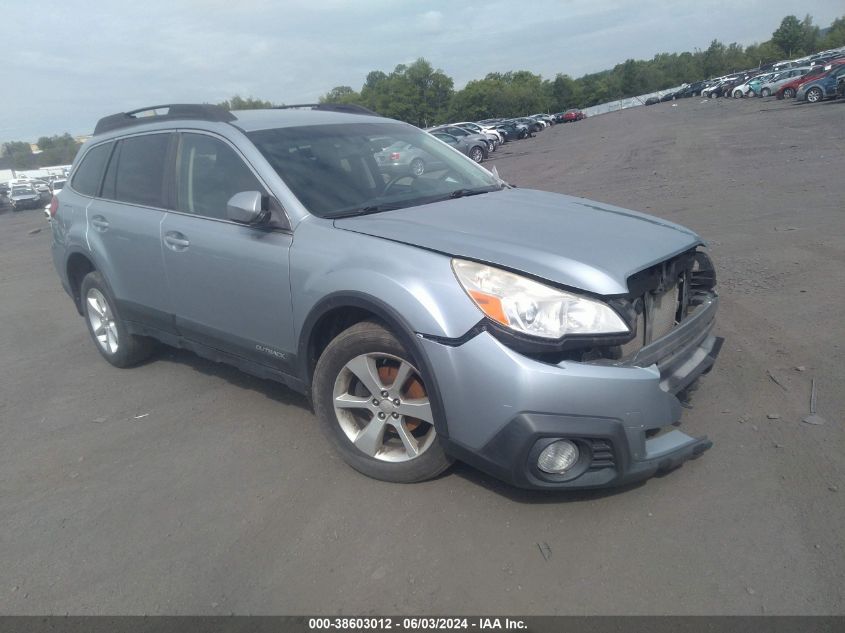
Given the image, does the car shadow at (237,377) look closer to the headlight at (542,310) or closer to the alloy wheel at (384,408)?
the alloy wheel at (384,408)

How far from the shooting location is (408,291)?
309 centimetres

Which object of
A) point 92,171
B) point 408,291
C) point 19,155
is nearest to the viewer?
point 408,291

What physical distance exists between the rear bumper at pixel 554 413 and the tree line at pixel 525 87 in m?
72.4

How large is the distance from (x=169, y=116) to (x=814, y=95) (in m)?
37.9

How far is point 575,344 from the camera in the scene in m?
2.83

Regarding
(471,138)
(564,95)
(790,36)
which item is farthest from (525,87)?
(471,138)

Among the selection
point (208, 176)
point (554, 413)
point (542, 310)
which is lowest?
point (554, 413)

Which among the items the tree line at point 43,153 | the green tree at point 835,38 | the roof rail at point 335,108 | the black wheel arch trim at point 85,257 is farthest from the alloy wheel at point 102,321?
the green tree at point 835,38

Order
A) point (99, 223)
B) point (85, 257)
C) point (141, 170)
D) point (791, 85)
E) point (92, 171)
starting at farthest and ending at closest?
1. point (791, 85)
2. point (92, 171)
3. point (85, 257)
4. point (99, 223)
5. point (141, 170)

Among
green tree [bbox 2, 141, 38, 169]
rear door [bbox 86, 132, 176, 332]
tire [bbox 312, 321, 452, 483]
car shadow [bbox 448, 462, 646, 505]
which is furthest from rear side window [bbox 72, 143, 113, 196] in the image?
green tree [bbox 2, 141, 38, 169]

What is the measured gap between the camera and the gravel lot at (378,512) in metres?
2.68

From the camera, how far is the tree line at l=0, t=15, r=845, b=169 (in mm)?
88938

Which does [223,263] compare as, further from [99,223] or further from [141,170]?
[99,223]

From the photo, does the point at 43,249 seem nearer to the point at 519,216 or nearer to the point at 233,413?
the point at 233,413
